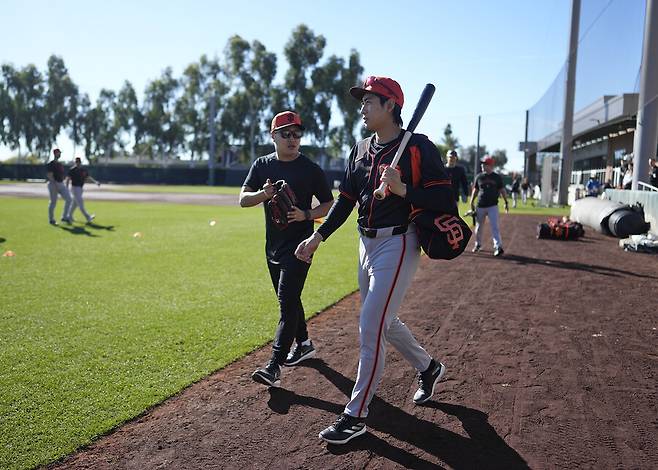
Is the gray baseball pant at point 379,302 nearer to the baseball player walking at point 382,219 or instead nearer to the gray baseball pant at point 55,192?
the baseball player walking at point 382,219

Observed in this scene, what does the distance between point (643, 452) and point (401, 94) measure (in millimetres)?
2576

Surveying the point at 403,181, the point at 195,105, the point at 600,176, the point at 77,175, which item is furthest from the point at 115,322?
the point at 195,105

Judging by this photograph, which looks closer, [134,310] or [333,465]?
[333,465]

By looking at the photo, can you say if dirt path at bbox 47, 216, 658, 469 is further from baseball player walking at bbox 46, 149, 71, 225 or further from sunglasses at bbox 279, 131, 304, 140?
baseball player walking at bbox 46, 149, 71, 225

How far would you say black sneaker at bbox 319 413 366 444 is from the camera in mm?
3166

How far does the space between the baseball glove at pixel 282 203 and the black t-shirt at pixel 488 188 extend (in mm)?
7465

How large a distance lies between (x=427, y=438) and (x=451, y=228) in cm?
131

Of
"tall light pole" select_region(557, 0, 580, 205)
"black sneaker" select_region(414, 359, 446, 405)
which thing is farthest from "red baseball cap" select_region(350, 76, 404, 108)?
"tall light pole" select_region(557, 0, 580, 205)

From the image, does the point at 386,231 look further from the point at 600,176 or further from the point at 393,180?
the point at 600,176

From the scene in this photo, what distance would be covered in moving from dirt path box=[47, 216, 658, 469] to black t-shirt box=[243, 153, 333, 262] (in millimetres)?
1072

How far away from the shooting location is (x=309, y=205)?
4.48 m

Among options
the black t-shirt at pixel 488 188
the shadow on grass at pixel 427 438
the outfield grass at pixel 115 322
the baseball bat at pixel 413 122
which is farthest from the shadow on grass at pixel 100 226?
the baseball bat at pixel 413 122

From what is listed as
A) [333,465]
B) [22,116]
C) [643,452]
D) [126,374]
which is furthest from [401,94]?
[22,116]

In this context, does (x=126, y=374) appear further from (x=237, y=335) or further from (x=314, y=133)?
(x=314, y=133)
